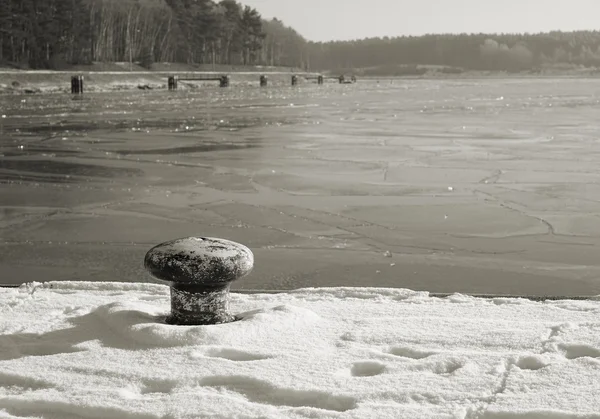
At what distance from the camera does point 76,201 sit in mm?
7828

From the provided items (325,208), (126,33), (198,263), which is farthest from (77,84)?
(126,33)

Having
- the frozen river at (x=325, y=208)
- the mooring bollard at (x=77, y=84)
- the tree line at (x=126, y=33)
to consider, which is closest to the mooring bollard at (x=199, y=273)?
the frozen river at (x=325, y=208)

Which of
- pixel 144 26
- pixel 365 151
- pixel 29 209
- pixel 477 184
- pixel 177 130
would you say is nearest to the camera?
pixel 29 209

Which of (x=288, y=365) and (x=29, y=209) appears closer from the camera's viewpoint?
(x=288, y=365)

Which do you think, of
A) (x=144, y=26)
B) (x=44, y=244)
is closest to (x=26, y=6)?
(x=144, y=26)

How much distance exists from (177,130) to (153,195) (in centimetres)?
955

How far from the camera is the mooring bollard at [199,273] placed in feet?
11.3

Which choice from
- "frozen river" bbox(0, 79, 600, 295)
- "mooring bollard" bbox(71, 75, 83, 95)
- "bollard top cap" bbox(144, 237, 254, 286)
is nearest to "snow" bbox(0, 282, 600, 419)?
"bollard top cap" bbox(144, 237, 254, 286)

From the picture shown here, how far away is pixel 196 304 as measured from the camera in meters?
3.59

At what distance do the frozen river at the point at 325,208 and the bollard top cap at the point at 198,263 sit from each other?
1.24 meters

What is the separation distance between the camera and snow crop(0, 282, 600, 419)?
271 cm

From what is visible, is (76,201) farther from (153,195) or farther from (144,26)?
(144,26)

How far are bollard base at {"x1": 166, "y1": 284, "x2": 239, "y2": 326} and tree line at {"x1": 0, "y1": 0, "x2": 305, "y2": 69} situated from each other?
78.2 meters

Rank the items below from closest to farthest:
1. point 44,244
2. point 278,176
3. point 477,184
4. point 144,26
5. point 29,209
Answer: point 44,244, point 29,209, point 477,184, point 278,176, point 144,26
